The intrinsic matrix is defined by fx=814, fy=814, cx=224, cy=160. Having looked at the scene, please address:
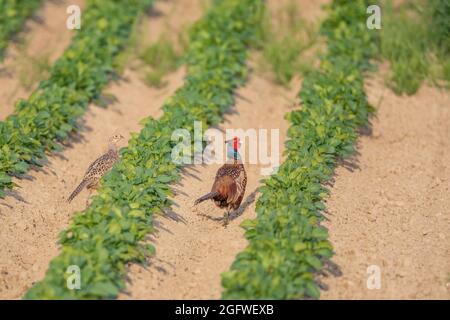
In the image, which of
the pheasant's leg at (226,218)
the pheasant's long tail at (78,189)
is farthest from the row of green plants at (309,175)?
the pheasant's long tail at (78,189)

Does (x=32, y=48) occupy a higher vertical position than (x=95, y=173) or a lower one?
higher

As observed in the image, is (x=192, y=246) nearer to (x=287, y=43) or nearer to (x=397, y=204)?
(x=397, y=204)

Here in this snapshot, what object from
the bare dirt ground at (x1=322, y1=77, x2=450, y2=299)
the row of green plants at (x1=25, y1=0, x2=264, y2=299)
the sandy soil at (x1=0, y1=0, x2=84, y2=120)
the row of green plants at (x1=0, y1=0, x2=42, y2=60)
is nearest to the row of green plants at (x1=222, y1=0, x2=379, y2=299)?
the bare dirt ground at (x1=322, y1=77, x2=450, y2=299)

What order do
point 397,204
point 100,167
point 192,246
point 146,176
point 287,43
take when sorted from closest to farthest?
1. point 192,246
2. point 146,176
3. point 100,167
4. point 397,204
5. point 287,43

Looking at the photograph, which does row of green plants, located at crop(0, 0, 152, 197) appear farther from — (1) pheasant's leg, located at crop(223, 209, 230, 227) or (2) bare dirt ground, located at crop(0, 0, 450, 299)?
(1) pheasant's leg, located at crop(223, 209, 230, 227)

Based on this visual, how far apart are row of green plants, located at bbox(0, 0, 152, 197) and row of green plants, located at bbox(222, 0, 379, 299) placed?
322 centimetres

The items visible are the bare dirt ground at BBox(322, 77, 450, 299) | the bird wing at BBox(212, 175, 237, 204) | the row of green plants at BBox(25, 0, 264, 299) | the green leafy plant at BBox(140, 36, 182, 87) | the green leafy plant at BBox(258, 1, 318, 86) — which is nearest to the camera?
the row of green plants at BBox(25, 0, 264, 299)

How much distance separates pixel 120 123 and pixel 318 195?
162 inches

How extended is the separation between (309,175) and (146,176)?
2.01 meters

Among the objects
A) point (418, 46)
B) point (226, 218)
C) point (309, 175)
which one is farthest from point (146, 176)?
point (418, 46)

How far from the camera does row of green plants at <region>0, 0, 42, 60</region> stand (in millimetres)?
14812

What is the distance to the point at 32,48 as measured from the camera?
49.9 feet

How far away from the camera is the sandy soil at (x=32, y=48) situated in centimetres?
1362
